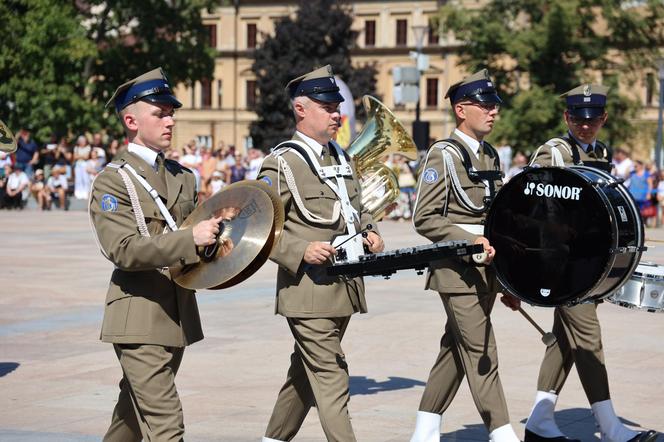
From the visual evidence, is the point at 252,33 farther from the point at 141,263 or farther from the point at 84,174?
the point at 141,263

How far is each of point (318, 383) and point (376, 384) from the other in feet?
10.8

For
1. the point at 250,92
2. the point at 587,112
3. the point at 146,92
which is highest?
the point at 146,92

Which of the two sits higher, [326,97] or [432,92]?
[326,97]

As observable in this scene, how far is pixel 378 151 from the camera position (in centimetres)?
952

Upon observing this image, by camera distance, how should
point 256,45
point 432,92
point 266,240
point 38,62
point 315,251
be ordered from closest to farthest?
point 266,240, point 315,251, point 38,62, point 256,45, point 432,92

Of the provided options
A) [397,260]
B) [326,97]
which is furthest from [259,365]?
[397,260]

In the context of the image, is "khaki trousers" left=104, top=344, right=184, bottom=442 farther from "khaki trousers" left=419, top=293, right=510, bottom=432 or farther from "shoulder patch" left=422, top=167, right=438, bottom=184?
"shoulder patch" left=422, top=167, right=438, bottom=184

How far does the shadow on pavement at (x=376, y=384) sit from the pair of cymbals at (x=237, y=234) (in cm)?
380

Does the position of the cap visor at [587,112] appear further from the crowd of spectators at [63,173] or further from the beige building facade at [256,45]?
the beige building facade at [256,45]

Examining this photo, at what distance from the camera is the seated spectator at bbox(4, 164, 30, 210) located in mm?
32562

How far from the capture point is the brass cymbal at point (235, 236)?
221 inches

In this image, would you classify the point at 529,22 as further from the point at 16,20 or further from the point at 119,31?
the point at 16,20

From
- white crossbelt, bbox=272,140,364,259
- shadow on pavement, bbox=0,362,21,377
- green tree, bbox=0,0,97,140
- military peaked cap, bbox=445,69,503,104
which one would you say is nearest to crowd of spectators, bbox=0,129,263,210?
green tree, bbox=0,0,97,140

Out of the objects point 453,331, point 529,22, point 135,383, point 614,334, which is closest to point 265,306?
point 614,334
